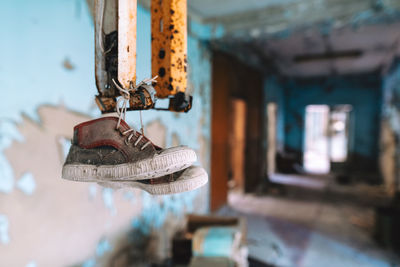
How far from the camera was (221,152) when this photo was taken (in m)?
4.16

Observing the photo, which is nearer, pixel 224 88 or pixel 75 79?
pixel 75 79

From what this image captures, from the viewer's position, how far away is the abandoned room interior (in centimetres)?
79

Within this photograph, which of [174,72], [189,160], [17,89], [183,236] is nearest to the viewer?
[189,160]

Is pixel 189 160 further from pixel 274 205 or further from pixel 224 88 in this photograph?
pixel 274 205

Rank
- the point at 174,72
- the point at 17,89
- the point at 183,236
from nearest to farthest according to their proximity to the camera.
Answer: the point at 174,72 < the point at 17,89 < the point at 183,236

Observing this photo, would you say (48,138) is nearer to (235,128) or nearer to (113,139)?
(113,139)

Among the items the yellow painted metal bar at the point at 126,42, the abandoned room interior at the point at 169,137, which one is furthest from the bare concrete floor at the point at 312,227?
the yellow painted metal bar at the point at 126,42

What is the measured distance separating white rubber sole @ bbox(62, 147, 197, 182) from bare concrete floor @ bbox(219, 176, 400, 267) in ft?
8.06

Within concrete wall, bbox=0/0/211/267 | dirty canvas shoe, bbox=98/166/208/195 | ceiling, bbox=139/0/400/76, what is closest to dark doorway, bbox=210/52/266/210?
ceiling, bbox=139/0/400/76

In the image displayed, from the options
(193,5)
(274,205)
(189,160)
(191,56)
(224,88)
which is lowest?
(274,205)

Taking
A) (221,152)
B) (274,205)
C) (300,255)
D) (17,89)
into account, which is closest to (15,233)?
(17,89)

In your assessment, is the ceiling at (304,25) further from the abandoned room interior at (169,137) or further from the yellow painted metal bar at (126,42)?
the yellow painted metal bar at (126,42)

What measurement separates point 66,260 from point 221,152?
8.89 ft

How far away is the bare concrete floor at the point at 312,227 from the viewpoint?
2.85 m
